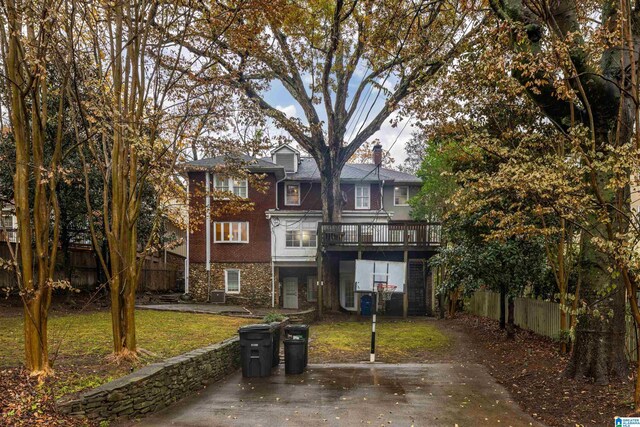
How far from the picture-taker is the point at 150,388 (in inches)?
263

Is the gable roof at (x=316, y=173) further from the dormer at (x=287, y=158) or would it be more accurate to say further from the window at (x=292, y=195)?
the window at (x=292, y=195)

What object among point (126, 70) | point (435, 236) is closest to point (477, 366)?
point (126, 70)

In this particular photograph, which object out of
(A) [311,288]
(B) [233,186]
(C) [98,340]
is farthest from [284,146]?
(C) [98,340]

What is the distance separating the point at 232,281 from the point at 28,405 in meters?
18.9

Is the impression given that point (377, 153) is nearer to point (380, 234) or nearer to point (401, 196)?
point (401, 196)

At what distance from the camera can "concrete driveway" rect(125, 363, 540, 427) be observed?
630 centimetres

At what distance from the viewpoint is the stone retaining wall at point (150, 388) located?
5.91 metres

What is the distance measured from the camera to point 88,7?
319 inches

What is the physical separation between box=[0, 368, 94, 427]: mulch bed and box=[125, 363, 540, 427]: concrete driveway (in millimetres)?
957

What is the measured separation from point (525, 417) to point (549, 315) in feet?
23.8

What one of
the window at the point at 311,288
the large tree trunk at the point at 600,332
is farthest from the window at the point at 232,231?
the large tree trunk at the point at 600,332

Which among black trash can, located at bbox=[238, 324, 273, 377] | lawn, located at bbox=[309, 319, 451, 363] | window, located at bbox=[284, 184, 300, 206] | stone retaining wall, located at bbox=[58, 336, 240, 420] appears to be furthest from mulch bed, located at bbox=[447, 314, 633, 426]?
window, located at bbox=[284, 184, 300, 206]

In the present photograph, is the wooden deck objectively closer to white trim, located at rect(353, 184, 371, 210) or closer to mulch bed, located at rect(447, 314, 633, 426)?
white trim, located at rect(353, 184, 371, 210)

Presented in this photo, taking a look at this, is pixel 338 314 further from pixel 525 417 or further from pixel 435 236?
pixel 525 417
